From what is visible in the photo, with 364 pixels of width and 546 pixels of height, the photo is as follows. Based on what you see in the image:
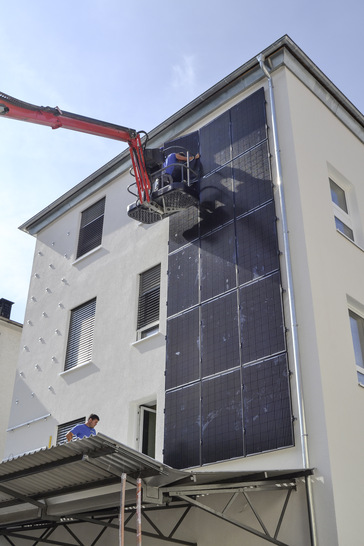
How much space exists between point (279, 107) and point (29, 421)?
10.1 meters

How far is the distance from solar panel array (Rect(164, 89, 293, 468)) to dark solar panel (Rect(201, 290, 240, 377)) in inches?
0.9

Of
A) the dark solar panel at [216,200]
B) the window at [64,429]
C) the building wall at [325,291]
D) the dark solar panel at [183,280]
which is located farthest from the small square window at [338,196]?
the window at [64,429]

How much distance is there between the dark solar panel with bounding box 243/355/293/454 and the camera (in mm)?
10938

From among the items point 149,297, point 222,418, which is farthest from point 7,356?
point 222,418

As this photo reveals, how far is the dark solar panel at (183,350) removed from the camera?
1311cm

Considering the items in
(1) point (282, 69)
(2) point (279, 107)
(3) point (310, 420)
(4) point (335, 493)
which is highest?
(1) point (282, 69)

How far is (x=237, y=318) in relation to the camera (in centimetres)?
1262

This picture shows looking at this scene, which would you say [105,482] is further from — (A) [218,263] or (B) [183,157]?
(B) [183,157]

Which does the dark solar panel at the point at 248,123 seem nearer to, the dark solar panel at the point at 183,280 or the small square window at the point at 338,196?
the small square window at the point at 338,196

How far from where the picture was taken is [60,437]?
15.9m

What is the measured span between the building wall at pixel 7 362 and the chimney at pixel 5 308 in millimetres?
908

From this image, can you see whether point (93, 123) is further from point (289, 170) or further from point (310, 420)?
point (310, 420)

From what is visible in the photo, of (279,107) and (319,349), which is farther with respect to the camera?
(279,107)

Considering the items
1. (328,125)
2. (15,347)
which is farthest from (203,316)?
(15,347)
